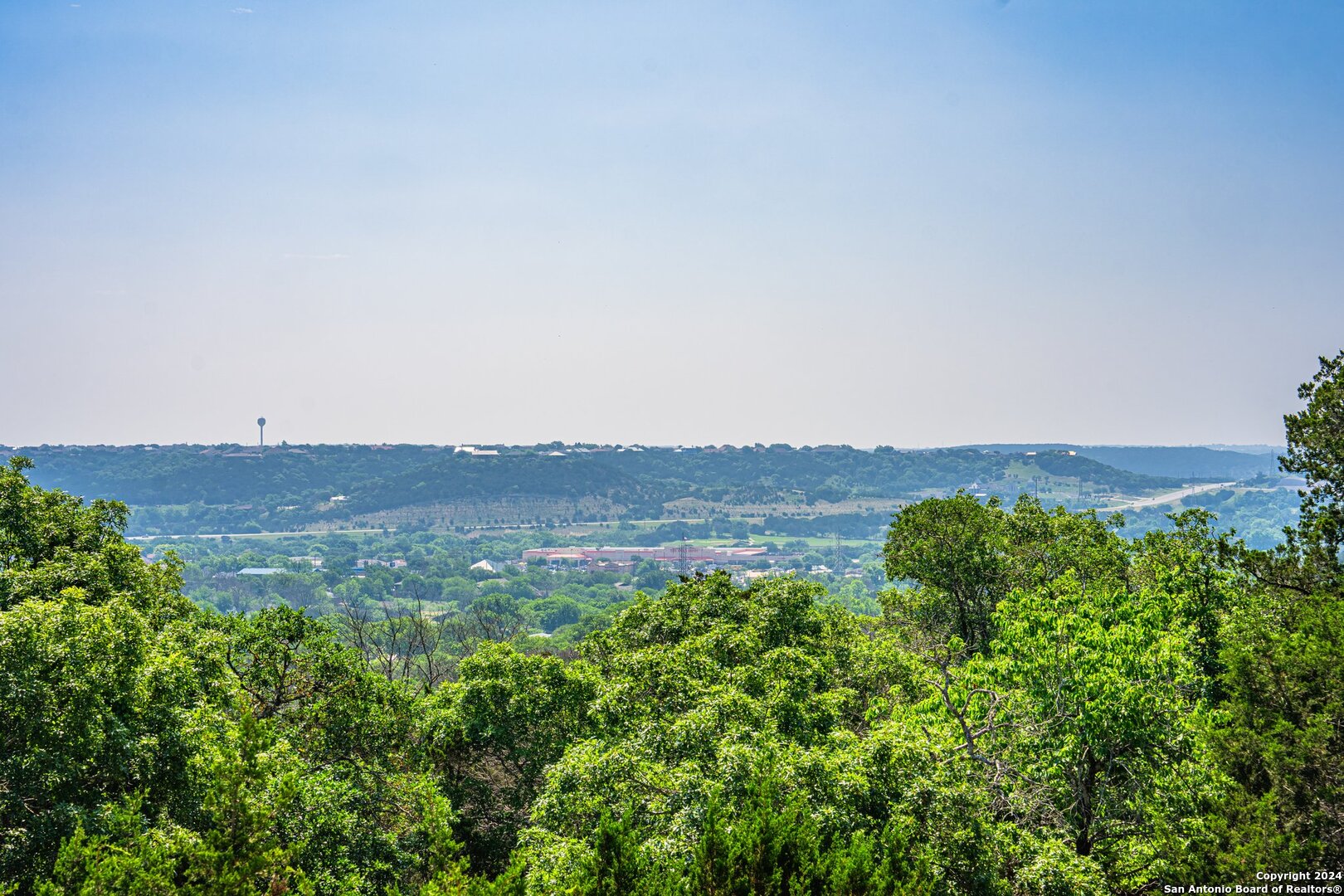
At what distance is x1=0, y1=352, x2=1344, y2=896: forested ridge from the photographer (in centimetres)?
1274

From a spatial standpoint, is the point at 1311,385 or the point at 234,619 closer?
the point at 1311,385

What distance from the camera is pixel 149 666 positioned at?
52.6 ft

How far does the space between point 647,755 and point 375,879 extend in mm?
7857

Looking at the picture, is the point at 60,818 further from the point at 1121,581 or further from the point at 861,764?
the point at 1121,581

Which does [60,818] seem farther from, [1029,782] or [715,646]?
[1029,782]

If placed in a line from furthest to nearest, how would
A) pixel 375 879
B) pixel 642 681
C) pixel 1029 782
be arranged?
pixel 642 681
pixel 375 879
pixel 1029 782

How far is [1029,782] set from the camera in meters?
15.8

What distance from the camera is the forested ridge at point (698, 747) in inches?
502

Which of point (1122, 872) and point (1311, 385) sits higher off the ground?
point (1311, 385)

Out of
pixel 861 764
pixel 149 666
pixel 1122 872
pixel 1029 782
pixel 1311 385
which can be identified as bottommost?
pixel 1122 872

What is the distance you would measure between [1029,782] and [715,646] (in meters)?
8.61

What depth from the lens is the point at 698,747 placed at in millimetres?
15969

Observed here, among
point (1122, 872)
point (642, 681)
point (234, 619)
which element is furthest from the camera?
point (234, 619)

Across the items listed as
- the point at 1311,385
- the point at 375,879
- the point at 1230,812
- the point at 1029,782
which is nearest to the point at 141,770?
the point at 375,879
